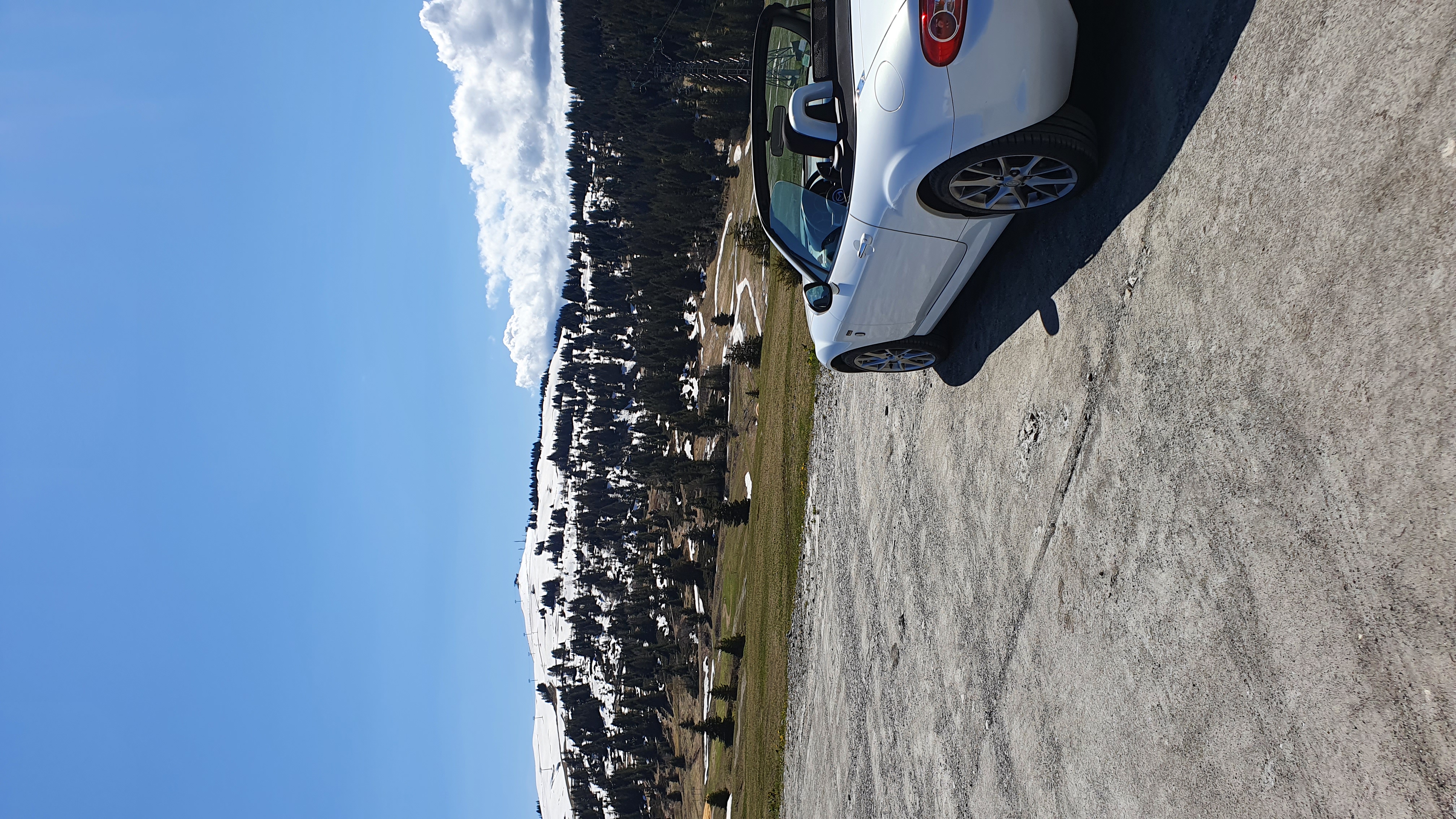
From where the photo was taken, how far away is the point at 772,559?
17922 mm

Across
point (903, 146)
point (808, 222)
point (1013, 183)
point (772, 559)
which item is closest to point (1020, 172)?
point (1013, 183)

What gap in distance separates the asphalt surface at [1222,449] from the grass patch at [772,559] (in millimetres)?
8269

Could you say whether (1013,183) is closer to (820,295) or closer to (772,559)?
(820,295)

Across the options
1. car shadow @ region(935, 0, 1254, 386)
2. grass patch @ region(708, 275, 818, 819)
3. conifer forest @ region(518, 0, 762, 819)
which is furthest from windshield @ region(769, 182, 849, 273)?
conifer forest @ region(518, 0, 762, 819)

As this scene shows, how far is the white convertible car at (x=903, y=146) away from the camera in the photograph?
485cm

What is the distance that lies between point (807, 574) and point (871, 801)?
5.40 metres

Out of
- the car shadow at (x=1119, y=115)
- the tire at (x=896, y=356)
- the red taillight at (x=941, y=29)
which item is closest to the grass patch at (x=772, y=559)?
the tire at (x=896, y=356)

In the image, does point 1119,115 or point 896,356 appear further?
point 896,356

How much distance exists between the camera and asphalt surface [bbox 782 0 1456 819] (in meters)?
3.06

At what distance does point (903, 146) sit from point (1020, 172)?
2.85 ft

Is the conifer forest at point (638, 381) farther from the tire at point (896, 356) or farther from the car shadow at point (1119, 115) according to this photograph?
the car shadow at point (1119, 115)

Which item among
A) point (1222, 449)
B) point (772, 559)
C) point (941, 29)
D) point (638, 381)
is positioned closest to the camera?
point (1222, 449)

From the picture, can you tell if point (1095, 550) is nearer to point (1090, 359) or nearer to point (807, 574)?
Answer: point (1090, 359)

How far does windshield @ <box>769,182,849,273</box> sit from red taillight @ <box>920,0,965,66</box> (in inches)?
64.3
